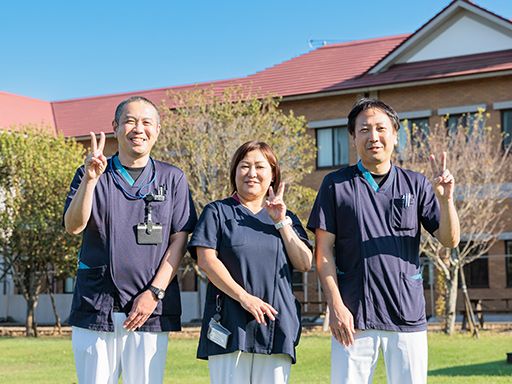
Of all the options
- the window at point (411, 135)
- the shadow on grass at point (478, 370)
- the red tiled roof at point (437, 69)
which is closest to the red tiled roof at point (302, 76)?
the red tiled roof at point (437, 69)

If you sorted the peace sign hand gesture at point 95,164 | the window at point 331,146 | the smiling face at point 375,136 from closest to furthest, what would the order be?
the peace sign hand gesture at point 95,164 → the smiling face at point 375,136 → the window at point 331,146

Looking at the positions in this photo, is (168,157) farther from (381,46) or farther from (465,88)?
(381,46)

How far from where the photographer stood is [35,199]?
79.9ft

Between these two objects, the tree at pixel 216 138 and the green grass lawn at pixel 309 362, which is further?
the tree at pixel 216 138

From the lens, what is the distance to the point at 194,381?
11961 mm

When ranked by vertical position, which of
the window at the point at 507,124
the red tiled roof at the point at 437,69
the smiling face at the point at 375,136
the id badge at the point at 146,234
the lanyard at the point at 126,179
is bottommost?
the id badge at the point at 146,234

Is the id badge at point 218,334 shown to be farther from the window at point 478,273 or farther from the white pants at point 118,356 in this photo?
the window at point 478,273

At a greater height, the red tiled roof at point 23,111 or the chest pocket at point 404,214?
the red tiled roof at point 23,111

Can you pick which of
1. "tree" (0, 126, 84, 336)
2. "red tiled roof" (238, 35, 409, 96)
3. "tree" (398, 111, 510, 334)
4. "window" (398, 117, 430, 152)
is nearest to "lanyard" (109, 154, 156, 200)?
"tree" (398, 111, 510, 334)

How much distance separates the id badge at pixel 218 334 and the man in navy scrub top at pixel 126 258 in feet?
0.83

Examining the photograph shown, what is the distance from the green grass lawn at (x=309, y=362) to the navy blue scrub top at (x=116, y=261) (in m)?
7.00

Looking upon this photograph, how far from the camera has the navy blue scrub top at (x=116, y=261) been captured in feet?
16.6

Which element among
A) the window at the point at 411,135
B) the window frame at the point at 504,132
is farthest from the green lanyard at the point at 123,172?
the window frame at the point at 504,132

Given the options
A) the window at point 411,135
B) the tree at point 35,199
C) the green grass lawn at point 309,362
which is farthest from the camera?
the tree at point 35,199
